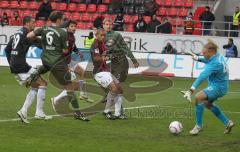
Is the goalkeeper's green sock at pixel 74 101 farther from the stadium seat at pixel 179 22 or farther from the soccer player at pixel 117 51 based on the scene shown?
the stadium seat at pixel 179 22

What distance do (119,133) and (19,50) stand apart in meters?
3.01

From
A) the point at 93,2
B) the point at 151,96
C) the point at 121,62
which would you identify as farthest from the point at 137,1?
the point at 121,62

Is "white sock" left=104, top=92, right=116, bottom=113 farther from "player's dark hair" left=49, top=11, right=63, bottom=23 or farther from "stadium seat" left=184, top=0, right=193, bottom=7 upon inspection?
"stadium seat" left=184, top=0, right=193, bottom=7

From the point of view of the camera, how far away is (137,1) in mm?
36375

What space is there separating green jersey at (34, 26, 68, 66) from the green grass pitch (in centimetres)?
139

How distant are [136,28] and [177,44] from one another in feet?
7.81

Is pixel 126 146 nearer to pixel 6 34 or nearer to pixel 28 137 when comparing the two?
pixel 28 137

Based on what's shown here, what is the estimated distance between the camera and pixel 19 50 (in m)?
13.6

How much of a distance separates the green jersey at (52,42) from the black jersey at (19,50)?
465 millimetres

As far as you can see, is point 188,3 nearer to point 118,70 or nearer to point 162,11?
point 162,11

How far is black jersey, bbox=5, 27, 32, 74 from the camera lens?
44.3 feet

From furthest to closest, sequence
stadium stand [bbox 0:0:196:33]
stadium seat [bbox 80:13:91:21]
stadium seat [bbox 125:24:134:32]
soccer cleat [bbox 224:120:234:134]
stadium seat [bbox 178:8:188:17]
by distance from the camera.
A: stadium seat [bbox 80:13:91:21] < stadium seat [bbox 178:8:188:17] < stadium stand [bbox 0:0:196:33] < stadium seat [bbox 125:24:134:32] < soccer cleat [bbox 224:120:234:134]

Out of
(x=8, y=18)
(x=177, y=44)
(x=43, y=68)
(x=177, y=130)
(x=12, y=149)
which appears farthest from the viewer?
(x=8, y=18)

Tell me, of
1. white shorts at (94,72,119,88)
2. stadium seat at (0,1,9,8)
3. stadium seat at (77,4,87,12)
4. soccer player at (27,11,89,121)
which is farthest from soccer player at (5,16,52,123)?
stadium seat at (0,1,9,8)
